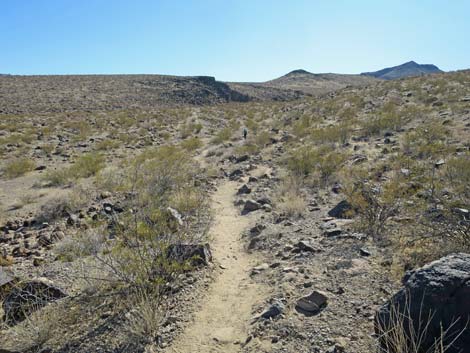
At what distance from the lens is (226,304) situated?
13.8 feet

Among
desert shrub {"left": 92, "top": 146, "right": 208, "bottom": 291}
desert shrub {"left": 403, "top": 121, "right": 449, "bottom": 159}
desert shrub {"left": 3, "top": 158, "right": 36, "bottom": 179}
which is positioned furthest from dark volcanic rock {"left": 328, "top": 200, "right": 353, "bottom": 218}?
desert shrub {"left": 3, "top": 158, "right": 36, "bottom": 179}

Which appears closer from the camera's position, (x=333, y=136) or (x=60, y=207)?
(x=60, y=207)

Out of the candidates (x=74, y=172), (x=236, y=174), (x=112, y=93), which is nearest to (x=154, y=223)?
(x=236, y=174)

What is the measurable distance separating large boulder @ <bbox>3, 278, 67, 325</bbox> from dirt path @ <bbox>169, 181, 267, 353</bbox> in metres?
1.81

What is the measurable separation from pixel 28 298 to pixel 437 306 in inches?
175

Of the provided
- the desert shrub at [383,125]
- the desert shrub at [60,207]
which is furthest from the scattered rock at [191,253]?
the desert shrub at [383,125]

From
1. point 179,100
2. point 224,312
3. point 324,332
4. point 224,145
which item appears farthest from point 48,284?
point 179,100

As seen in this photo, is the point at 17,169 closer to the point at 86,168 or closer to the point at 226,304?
the point at 86,168

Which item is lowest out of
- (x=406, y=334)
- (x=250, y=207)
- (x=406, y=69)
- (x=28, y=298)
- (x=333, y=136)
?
(x=28, y=298)

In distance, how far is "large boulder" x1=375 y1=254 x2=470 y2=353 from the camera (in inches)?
103

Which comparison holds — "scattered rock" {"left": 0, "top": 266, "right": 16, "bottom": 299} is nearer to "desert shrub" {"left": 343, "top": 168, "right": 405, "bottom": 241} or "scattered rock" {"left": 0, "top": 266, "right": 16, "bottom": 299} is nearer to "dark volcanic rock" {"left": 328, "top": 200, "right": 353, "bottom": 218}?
"desert shrub" {"left": 343, "top": 168, "right": 405, "bottom": 241}

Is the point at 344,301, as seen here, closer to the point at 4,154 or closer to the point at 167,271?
the point at 167,271

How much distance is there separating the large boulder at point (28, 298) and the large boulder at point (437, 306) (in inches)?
147

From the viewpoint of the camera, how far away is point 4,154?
46.0 feet
